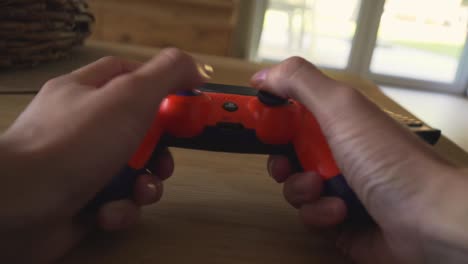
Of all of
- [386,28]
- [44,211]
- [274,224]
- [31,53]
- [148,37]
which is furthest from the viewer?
[386,28]

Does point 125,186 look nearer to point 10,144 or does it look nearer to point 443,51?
point 10,144

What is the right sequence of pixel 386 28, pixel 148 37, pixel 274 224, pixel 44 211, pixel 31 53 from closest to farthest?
pixel 44 211 → pixel 274 224 → pixel 31 53 → pixel 148 37 → pixel 386 28

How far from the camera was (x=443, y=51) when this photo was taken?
2.57 metres

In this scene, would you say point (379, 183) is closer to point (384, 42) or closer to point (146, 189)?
point (146, 189)

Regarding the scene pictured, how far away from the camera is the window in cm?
231

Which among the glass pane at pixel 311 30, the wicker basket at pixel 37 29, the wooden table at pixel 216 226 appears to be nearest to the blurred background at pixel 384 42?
the glass pane at pixel 311 30

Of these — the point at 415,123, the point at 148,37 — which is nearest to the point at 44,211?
the point at 415,123

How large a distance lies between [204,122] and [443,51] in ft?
8.54

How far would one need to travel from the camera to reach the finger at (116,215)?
0.96 feet

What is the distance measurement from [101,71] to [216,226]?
0.49ft

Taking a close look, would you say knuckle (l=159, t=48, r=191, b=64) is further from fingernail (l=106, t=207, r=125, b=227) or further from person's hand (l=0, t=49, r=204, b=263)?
fingernail (l=106, t=207, r=125, b=227)

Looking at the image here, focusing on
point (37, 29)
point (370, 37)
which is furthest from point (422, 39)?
point (37, 29)

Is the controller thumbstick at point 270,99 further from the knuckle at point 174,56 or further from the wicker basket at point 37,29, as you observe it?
the wicker basket at point 37,29

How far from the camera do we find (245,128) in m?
0.35
